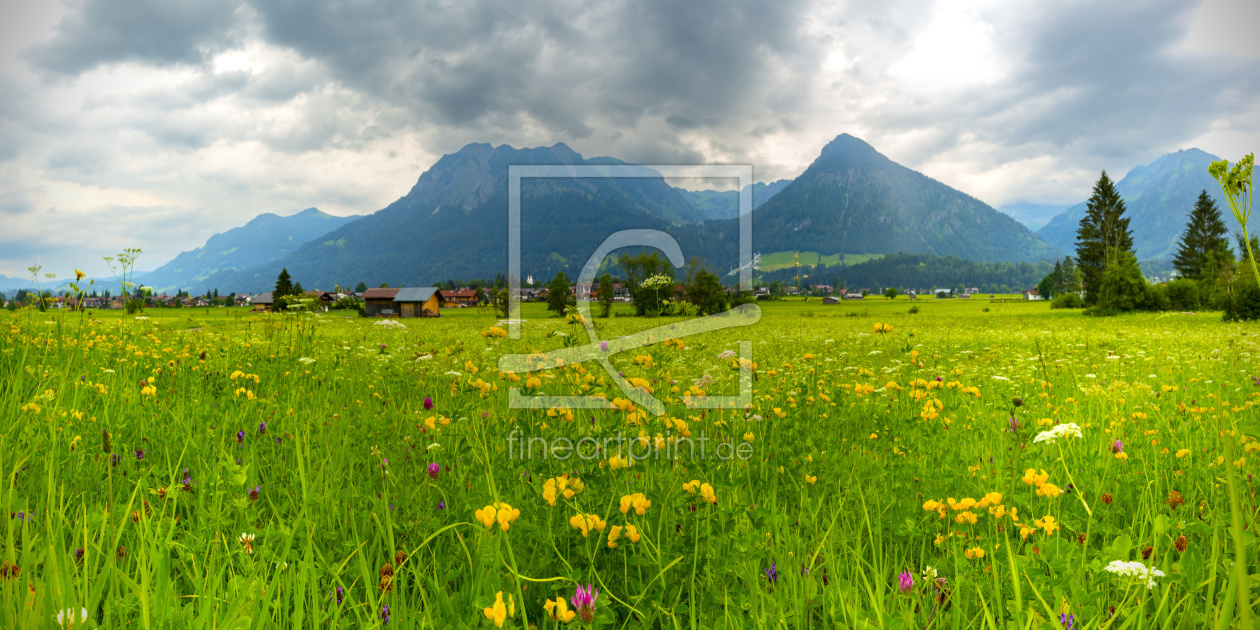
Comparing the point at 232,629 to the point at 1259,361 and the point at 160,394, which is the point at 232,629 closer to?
the point at 160,394

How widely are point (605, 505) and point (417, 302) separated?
6311 centimetres

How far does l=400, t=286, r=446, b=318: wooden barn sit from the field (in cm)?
5612

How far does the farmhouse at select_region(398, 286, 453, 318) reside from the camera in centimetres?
5888

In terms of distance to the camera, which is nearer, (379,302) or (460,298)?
(379,302)

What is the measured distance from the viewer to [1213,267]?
3447 cm

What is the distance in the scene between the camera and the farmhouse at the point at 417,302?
5888 cm

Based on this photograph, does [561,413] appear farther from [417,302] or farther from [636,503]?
[417,302]

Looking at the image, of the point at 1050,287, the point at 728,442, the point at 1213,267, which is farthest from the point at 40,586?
the point at 1050,287

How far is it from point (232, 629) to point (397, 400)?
3.82 metres

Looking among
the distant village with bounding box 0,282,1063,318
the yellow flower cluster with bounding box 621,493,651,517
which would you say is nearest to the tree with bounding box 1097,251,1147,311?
the distant village with bounding box 0,282,1063,318

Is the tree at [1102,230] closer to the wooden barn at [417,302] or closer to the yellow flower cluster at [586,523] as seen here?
the yellow flower cluster at [586,523]

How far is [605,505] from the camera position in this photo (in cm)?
232

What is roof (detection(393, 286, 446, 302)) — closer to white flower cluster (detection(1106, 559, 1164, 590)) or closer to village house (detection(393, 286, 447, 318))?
village house (detection(393, 286, 447, 318))

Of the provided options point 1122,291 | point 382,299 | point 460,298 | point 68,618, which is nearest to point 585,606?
point 68,618
